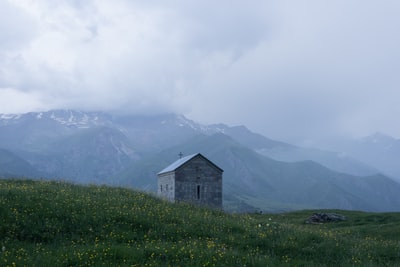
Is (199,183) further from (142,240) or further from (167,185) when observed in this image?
(142,240)

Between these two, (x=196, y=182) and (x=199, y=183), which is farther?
(x=199, y=183)

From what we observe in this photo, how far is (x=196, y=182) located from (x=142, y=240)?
140 feet

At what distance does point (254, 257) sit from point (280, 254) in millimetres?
2758

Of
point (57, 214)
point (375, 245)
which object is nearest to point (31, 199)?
point (57, 214)

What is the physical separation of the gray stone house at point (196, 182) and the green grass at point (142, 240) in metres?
34.7

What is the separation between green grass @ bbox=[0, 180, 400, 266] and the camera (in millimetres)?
19234

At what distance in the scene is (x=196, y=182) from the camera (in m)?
65.4

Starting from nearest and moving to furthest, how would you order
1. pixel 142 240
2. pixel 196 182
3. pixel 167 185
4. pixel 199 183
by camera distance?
pixel 142 240, pixel 196 182, pixel 199 183, pixel 167 185

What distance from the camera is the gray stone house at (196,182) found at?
64.9 meters

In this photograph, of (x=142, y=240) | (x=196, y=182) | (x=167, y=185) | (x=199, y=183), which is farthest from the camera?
(x=167, y=185)

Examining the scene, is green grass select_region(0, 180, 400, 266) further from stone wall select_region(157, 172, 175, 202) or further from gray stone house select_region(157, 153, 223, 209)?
stone wall select_region(157, 172, 175, 202)

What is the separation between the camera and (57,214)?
24.9 meters

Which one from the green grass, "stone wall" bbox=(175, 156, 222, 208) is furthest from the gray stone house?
the green grass

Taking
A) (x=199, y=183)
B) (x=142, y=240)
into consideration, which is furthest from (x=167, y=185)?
(x=142, y=240)
